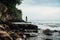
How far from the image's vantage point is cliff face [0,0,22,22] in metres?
54.6

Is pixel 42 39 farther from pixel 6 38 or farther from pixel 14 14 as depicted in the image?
pixel 14 14

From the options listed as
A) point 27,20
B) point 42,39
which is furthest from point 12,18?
point 42,39

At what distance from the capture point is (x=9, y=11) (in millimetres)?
61969

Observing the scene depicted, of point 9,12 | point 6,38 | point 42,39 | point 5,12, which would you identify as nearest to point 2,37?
point 6,38

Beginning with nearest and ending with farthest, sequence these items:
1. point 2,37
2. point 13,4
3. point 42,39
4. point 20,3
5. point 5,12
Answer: point 2,37 → point 42,39 → point 5,12 → point 13,4 → point 20,3

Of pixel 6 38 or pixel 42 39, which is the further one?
pixel 42 39

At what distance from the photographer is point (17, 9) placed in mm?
68750

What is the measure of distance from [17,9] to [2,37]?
47695mm

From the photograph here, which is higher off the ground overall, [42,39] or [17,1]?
[17,1]

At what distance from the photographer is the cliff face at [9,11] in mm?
54594

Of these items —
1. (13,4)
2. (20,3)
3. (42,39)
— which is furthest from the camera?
(20,3)

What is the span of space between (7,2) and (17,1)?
6538 mm

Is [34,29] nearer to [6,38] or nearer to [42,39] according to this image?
[42,39]

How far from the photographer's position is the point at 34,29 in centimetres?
4819
